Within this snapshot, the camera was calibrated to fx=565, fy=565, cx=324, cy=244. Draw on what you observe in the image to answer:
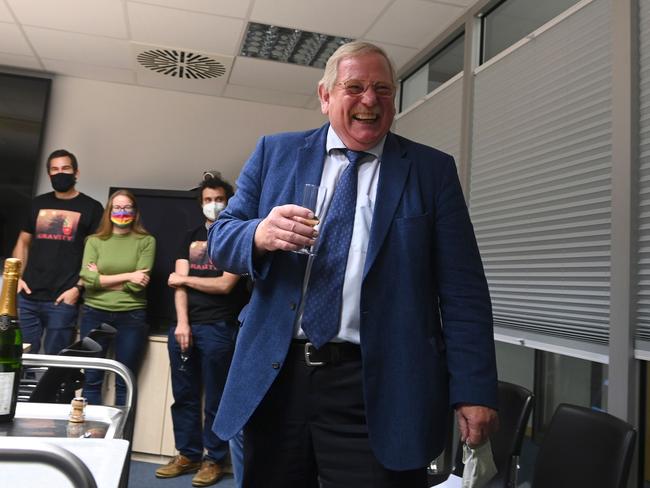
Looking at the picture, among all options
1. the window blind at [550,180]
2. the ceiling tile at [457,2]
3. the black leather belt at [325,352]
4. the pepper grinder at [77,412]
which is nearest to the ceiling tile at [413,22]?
the ceiling tile at [457,2]

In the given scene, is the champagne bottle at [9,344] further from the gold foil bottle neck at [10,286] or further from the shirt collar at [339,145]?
the shirt collar at [339,145]

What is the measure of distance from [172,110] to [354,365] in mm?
4051

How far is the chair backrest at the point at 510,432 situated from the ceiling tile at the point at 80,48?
336cm

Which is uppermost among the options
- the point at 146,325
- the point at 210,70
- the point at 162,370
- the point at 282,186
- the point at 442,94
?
the point at 210,70

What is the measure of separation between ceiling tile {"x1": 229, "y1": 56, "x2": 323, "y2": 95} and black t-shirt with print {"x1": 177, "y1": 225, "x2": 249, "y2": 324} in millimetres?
1482

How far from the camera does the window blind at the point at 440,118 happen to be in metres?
3.50

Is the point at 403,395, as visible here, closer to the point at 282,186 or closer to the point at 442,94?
the point at 282,186

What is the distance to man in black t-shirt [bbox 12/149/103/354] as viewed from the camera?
3619mm

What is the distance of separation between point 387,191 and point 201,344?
7.46ft

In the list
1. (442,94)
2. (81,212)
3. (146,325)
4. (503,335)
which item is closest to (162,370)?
(146,325)

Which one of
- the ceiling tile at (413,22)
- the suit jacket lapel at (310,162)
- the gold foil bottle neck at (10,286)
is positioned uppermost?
the ceiling tile at (413,22)

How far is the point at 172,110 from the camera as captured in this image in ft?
15.6

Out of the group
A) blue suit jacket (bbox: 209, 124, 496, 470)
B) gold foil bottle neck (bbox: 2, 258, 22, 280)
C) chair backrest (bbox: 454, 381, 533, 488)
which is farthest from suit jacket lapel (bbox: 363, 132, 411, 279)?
chair backrest (bbox: 454, 381, 533, 488)

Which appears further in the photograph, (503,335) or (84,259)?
(84,259)
